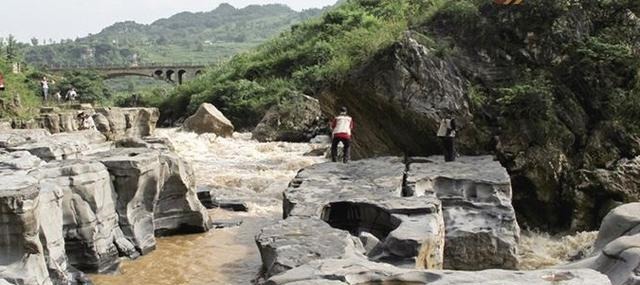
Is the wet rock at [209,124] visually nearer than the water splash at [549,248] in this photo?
No

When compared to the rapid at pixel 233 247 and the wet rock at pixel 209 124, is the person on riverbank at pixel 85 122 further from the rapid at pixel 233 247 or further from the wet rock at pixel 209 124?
the rapid at pixel 233 247

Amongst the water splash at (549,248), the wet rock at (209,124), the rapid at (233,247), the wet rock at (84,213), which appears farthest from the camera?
the wet rock at (209,124)

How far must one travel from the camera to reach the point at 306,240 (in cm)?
841

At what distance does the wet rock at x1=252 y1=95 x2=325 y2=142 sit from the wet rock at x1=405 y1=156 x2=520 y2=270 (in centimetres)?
1629

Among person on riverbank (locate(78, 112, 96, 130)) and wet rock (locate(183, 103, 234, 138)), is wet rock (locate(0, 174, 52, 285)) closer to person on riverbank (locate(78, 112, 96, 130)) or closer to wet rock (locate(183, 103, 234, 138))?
person on riverbank (locate(78, 112, 96, 130))

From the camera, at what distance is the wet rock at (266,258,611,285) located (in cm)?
544

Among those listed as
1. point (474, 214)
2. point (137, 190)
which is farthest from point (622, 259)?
point (137, 190)

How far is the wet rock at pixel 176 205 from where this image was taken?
12.2 m

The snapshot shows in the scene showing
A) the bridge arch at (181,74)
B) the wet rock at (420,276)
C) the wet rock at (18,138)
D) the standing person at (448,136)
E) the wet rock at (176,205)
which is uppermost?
the bridge arch at (181,74)

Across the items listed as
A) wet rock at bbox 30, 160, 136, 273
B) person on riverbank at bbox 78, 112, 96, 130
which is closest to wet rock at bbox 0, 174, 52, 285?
wet rock at bbox 30, 160, 136, 273

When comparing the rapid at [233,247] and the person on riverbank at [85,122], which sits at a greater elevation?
the person on riverbank at [85,122]

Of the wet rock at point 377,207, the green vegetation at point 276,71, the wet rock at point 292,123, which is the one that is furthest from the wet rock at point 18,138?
the green vegetation at point 276,71

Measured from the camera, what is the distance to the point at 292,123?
2878cm

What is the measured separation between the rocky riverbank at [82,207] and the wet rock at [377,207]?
2210 mm
